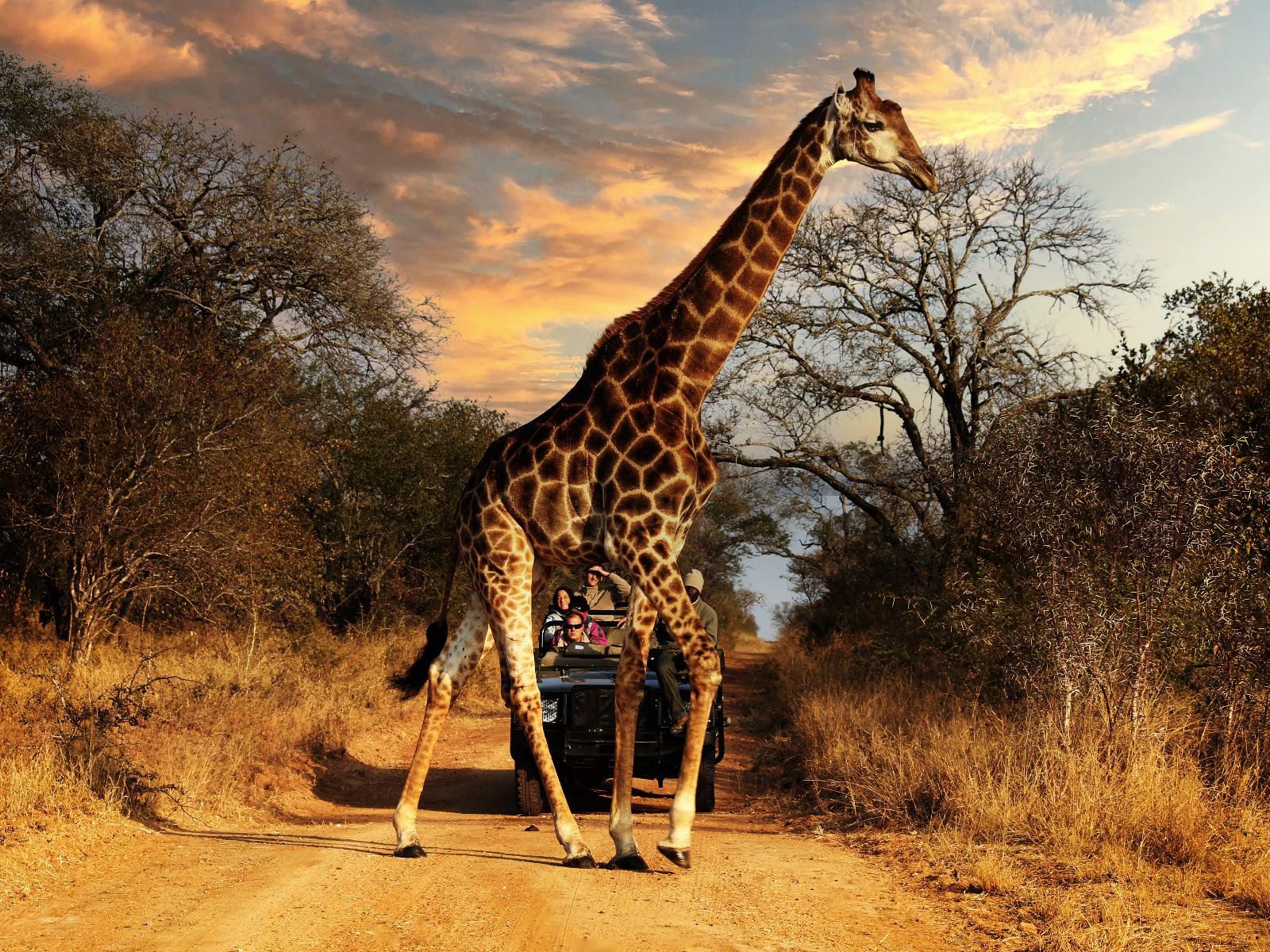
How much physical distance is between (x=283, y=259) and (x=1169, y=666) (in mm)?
15953

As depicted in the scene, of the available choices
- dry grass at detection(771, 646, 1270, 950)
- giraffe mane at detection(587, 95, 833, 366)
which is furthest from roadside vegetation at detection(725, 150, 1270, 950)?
giraffe mane at detection(587, 95, 833, 366)

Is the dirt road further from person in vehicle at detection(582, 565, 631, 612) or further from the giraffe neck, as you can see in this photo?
person in vehicle at detection(582, 565, 631, 612)

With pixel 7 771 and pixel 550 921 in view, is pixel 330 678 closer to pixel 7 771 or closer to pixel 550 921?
pixel 7 771

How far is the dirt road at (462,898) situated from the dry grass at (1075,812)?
0.65 meters

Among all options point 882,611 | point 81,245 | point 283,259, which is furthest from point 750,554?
point 81,245

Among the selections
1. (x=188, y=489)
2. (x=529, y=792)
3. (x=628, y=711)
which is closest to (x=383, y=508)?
(x=188, y=489)

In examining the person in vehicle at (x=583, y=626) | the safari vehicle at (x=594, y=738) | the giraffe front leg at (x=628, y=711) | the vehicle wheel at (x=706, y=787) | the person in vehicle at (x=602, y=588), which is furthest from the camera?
the person in vehicle at (x=602, y=588)

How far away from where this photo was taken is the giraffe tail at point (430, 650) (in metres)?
7.70

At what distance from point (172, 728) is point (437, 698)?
4487mm

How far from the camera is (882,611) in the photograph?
20266 mm

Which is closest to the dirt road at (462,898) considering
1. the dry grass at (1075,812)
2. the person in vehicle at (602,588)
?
the dry grass at (1075,812)

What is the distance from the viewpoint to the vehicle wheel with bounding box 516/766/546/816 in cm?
951

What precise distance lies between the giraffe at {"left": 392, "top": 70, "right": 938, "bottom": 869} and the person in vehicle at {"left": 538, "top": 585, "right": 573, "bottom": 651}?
3.02 metres

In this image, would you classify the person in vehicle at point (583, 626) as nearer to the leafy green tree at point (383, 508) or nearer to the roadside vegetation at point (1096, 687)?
the roadside vegetation at point (1096, 687)
